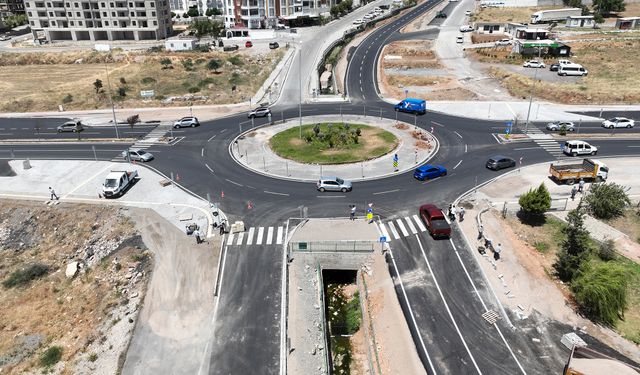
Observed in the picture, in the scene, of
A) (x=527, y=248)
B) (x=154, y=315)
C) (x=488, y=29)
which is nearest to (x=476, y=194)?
(x=527, y=248)

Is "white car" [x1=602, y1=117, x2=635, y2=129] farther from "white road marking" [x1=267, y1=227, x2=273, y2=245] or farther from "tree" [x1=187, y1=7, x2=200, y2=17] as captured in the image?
"tree" [x1=187, y1=7, x2=200, y2=17]

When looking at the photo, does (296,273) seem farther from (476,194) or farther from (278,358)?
(476,194)

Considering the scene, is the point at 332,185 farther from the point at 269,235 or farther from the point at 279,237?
the point at 269,235

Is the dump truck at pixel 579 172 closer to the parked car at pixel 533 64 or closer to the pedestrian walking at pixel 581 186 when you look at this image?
the pedestrian walking at pixel 581 186

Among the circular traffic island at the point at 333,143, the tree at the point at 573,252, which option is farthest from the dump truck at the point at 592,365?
the circular traffic island at the point at 333,143

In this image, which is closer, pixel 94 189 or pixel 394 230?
pixel 394 230

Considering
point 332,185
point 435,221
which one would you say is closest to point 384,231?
point 435,221

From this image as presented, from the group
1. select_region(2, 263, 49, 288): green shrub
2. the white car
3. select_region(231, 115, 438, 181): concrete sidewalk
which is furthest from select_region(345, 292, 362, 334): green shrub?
the white car
